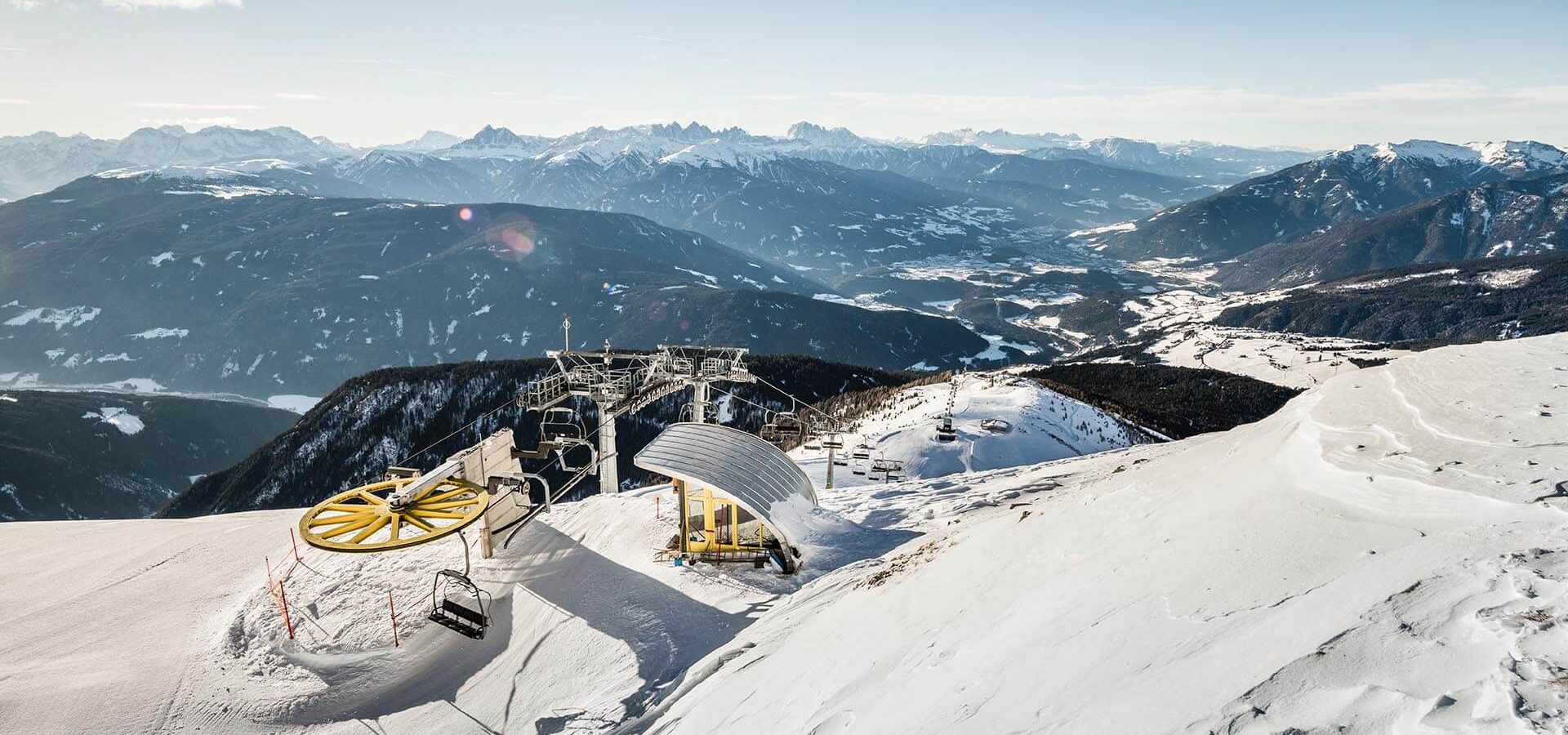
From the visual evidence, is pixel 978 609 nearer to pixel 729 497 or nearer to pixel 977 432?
pixel 729 497

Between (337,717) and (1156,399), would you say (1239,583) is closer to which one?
(337,717)

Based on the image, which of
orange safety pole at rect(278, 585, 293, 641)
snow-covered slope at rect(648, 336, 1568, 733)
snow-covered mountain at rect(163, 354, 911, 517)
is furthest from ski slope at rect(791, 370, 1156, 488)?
snow-covered mountain at rect(163, 354, 911, 517)

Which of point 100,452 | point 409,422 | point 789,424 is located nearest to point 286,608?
point 789,424

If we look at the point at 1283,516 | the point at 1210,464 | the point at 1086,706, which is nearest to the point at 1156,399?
the point at 1210,464

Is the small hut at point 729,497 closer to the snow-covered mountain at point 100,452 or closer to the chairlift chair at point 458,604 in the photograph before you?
the chairlift chair at point 458,604

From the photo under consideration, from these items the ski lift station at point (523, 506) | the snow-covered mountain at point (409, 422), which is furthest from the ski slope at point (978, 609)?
the snow-covered mountain at point (409, 422)
